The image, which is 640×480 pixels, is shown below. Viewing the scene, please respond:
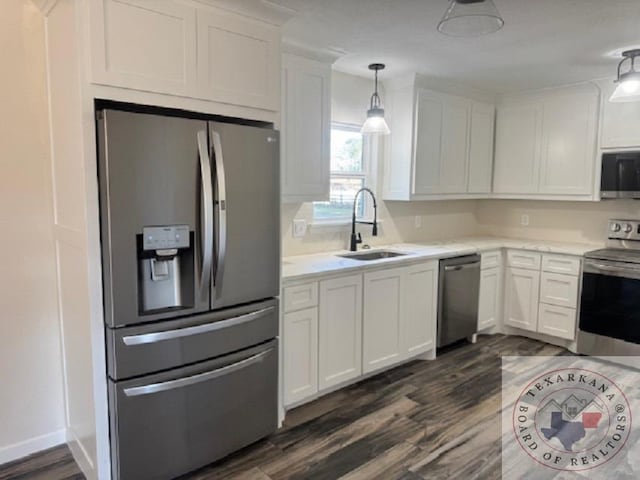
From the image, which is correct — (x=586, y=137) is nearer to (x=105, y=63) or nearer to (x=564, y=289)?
(x=564, y=289)

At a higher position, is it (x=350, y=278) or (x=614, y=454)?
(x=350, y=278)

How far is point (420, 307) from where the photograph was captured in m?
3.52

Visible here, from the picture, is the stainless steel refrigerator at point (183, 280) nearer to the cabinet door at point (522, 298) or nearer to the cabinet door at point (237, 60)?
the cabinet door at point (237, 60)

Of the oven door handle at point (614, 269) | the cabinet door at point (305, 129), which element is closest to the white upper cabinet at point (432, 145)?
the cabinet door at point (305, 129)

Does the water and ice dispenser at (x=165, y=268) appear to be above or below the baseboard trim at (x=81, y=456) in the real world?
above

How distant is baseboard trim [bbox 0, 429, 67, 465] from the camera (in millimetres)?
2359

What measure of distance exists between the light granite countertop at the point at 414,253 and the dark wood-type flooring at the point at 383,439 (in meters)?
0.89

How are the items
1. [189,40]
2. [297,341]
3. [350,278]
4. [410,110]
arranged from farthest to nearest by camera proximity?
[410,110] < [350,278] < [297,341] < [189,40]

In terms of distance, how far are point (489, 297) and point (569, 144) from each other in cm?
159

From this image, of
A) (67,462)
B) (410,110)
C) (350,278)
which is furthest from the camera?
(410,110)

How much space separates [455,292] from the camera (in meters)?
3.79

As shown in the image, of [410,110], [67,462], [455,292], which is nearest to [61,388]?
[67,462]

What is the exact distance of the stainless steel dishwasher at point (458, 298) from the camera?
3689mm

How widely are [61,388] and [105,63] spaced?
180 cm
